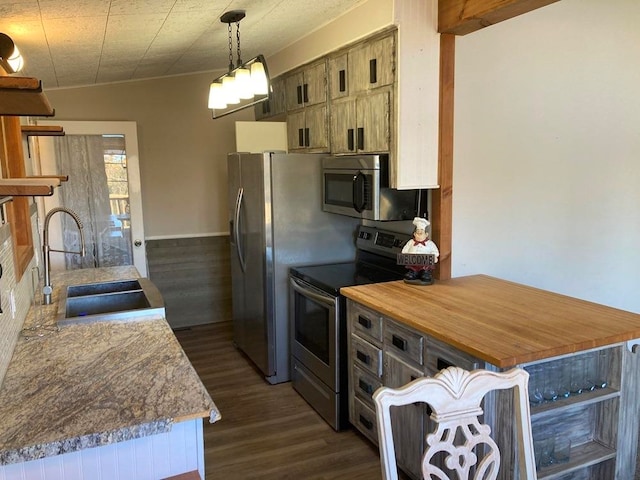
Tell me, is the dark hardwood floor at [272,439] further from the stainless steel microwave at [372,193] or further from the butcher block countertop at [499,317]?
the stainless steel microwave at [372,193]

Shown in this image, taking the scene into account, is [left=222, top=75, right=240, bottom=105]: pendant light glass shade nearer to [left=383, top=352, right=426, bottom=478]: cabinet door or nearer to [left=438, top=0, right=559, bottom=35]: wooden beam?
[left=438, top=0, right=559, bottom=35]: wooden beam

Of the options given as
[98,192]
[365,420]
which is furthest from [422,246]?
[98,192]

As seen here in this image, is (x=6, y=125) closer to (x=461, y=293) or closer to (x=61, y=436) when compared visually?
(x=61, y=436)

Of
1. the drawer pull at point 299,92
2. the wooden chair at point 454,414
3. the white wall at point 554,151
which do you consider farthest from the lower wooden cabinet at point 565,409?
the drawer pull at point 299,92

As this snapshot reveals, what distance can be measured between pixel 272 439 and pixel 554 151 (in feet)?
8.07

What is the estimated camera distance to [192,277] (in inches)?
208

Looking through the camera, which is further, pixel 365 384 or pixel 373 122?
pixel 373 122

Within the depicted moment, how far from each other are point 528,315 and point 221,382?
2.34 meters

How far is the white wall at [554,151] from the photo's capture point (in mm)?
3104

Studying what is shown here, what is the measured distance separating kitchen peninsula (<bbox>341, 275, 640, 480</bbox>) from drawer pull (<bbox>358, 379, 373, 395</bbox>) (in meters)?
0.08

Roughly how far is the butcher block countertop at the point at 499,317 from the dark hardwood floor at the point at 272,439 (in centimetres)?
85

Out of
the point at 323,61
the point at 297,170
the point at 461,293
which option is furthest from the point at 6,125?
the point at 461,293

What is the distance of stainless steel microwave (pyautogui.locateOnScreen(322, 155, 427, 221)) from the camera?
9.93 ft

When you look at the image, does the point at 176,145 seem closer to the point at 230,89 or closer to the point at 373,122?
the point at 230,89
